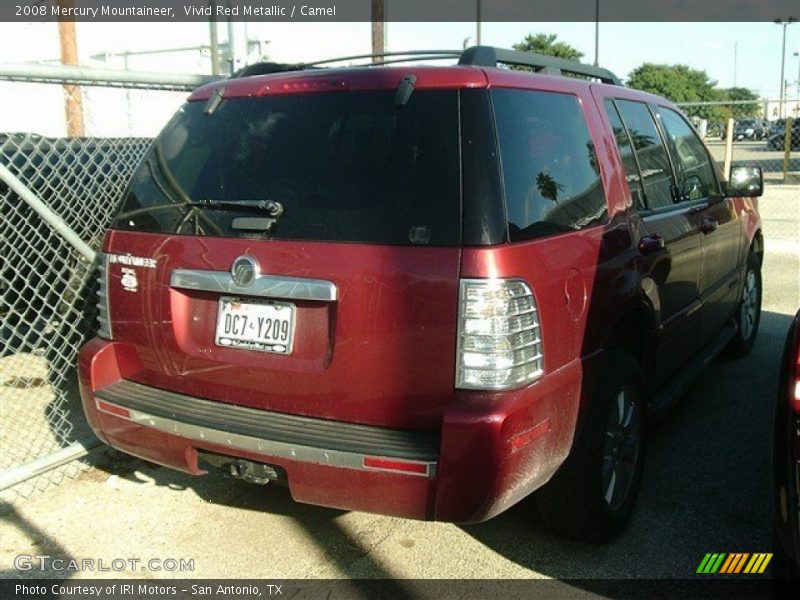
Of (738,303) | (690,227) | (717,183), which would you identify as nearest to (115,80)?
(690,227)

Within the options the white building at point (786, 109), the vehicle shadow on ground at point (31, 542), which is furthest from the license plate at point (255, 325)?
the white building at point (786, 109)

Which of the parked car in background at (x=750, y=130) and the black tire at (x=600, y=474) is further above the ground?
the parked car in background at (x=750, y=130)

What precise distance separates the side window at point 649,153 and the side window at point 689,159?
8.7 inches

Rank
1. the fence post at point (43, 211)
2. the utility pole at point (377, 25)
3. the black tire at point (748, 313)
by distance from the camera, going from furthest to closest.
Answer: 1. the utility pole at point (377, 25)
2. the black tire at point (748, 313)
3. the fence post at point (43, 211)

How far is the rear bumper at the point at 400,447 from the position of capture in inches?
101

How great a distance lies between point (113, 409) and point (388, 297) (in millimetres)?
1311

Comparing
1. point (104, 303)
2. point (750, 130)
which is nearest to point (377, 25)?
point (104, 303)

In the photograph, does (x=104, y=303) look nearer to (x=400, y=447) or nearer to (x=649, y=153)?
(x=400, y=447)

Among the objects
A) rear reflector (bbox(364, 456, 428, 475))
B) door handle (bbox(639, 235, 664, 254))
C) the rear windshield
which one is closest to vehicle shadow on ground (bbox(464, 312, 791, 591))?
rear reflector (bbox(364, 456, 428, 475))

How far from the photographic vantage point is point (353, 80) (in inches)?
116

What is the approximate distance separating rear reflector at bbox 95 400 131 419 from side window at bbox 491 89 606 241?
1674 mm

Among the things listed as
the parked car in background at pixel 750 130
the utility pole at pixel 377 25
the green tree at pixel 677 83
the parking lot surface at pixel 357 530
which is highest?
the green tree at pixel 677 83

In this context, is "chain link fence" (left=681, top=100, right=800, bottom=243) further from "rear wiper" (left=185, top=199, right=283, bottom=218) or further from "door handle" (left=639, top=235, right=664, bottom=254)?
"rear wiper" (left=185, top=199, right=283, bottom=218)

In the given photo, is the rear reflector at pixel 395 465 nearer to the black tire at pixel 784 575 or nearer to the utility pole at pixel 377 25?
the black tire at pixel 784 575
